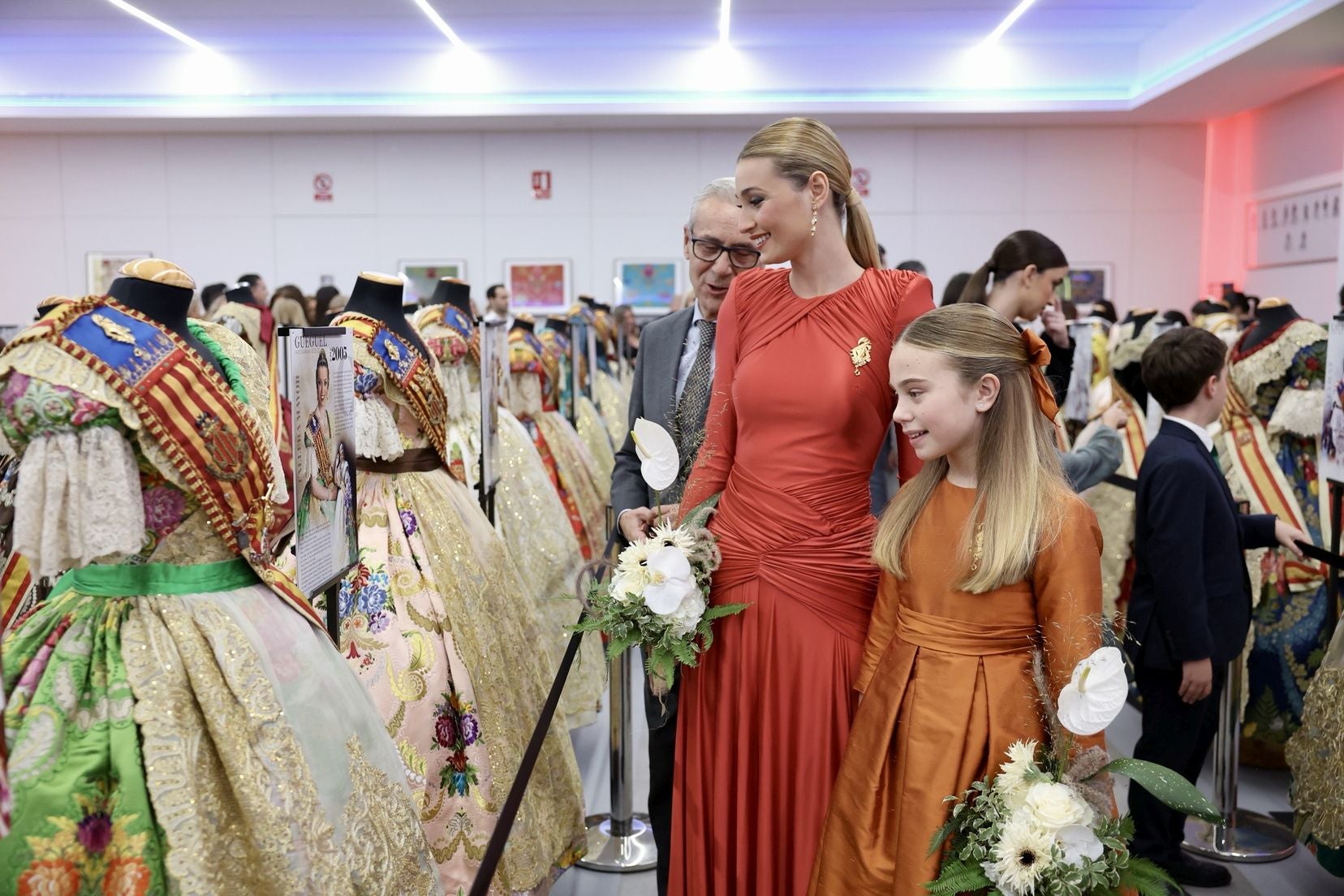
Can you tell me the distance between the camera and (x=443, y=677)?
8.80ft

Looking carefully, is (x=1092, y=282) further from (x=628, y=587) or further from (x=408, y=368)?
(x=628, y=587)

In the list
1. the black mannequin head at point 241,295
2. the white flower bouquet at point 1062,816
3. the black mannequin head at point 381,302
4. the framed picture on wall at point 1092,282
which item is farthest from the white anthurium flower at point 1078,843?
the framed picture on wall at point 1092,282

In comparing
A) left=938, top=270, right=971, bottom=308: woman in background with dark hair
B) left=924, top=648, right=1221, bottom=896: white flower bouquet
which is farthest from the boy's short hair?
left=924, top=648, right=1221, bottom=896: white flower bouquet

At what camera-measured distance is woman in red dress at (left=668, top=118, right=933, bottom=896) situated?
2.05 m

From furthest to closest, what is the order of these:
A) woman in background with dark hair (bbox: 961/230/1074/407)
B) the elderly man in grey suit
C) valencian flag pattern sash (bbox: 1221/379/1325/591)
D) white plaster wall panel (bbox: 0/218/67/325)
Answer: white plaster wall panel (bbox: 0/218/67/325) < valencian flag pattern sash (bbox: 1221/379/1325/591) < woman in background with dark hair (bbox: 961/230/1074/407) < the elderly man in grey suit

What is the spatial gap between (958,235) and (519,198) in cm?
526

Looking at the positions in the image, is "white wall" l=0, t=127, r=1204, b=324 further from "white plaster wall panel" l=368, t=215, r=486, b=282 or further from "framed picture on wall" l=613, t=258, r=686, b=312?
"framed picture on wall" l=613, t=258, r=686, b=312

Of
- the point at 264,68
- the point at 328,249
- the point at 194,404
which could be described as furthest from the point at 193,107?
the point at 194,404

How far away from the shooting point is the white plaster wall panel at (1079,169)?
13367 millimetres

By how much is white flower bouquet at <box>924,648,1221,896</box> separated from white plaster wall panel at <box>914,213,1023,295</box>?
40.0ft

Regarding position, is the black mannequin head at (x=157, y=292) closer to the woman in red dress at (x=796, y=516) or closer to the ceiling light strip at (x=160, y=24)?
the woman in red dress at (x=796, y=516)

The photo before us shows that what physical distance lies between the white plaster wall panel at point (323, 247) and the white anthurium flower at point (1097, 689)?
508 inches

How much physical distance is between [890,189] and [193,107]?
25.8 ft

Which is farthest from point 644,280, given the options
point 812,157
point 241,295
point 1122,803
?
point 812,157
